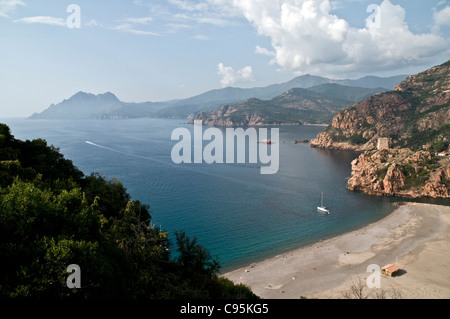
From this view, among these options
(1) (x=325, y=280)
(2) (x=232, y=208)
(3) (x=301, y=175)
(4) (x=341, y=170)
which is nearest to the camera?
(1) (x=325, y=280)

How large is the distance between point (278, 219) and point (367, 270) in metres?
17.1

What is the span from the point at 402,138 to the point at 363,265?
3533 inches

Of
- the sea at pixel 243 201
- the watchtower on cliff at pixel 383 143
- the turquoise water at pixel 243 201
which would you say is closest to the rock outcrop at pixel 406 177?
the sea at pixel 243 201

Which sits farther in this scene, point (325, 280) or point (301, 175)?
point (301, 175)

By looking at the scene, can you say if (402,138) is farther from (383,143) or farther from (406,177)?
(406,177)

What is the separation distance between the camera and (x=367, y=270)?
3306 cm

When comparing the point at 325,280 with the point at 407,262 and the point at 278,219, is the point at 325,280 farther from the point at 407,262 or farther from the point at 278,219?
the point at 278,219

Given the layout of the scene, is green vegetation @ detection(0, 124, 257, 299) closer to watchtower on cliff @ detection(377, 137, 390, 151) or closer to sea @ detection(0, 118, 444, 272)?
sea @ detection(0, 118, 444, 272)

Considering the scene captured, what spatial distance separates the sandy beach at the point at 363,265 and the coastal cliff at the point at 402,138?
16983 millimetres

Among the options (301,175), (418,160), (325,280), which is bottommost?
(325,280)

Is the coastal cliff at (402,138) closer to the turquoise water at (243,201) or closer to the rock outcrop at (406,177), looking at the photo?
the rock outcrop at (406,177)

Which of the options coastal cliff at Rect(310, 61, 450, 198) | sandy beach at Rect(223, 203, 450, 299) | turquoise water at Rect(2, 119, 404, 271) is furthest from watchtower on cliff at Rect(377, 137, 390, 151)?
sandy beach at Rect(223, 203, 450, 299)

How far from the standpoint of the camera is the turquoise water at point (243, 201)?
136ft
